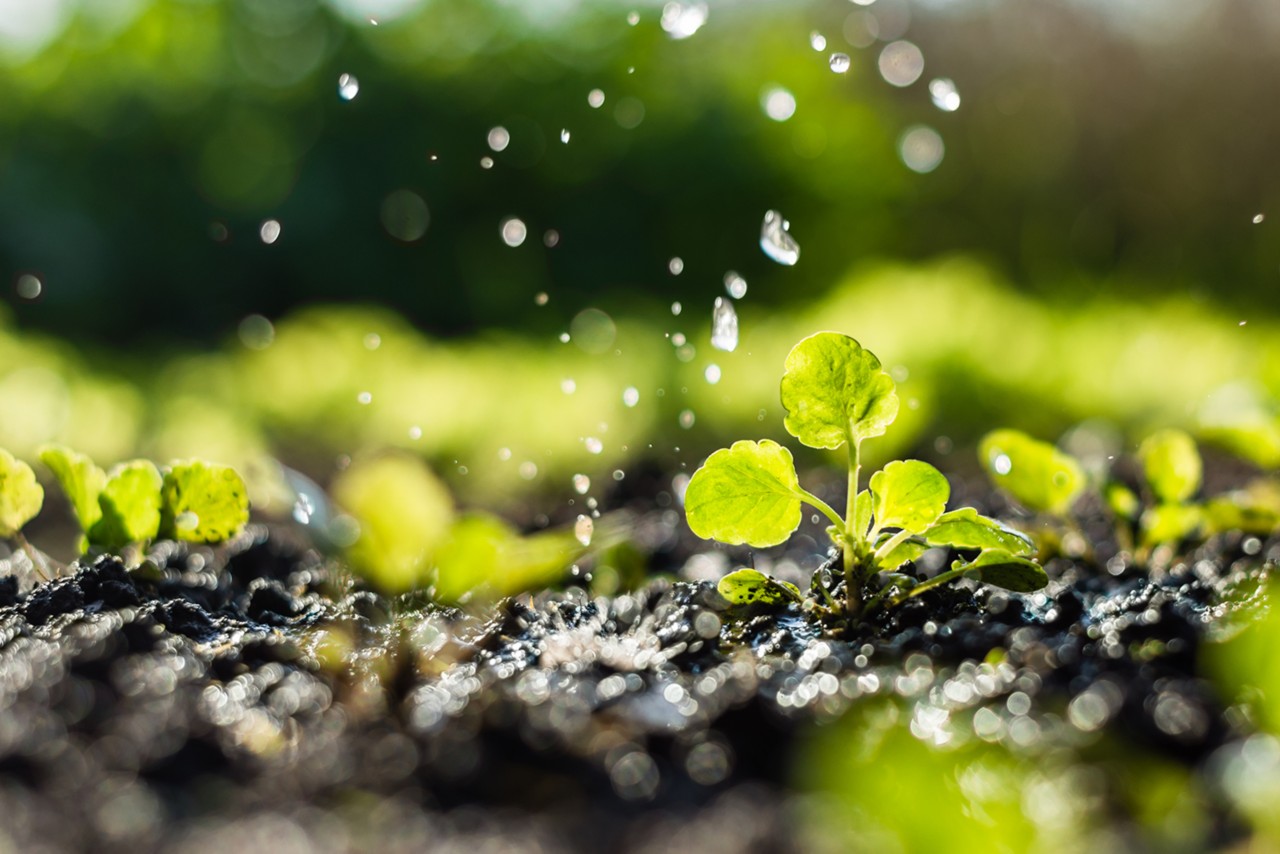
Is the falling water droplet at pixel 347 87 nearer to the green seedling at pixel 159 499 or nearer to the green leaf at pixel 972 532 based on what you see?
the green seedling at pixel 159 499

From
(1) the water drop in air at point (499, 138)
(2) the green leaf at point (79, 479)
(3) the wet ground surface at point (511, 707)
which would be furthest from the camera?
(1) the water drop in air at point (499, 138)

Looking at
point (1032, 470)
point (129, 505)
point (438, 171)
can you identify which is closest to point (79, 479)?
point (129, 505)

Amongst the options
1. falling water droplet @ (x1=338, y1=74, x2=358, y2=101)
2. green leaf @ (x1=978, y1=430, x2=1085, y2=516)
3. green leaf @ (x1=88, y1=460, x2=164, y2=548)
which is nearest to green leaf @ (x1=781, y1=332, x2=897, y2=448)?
green leaf @ (x1=978, y1=430, x2=1085, y2=516)

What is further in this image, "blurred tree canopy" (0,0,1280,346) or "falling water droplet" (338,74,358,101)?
"blurred tree canopy" (0,0,1280,346)

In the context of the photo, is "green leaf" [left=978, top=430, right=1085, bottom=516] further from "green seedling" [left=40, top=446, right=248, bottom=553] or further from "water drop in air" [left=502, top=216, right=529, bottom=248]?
"water drop in air" [left=502, top=216, right=529, bottom=248]

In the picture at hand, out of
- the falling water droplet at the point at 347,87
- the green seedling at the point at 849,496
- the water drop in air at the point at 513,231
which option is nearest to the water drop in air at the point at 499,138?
the water drop in air at the point at 513,231

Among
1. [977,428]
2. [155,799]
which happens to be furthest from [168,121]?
[155,799]

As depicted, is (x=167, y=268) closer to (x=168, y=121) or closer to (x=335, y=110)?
(x=168, y=121)
